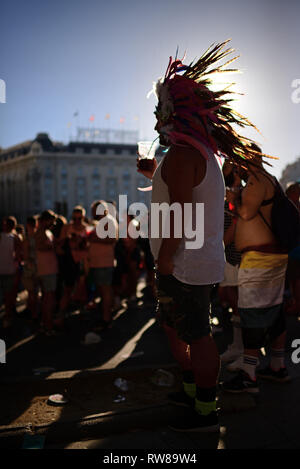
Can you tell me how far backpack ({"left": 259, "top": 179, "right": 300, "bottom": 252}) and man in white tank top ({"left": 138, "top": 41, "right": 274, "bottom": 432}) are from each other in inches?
32.2

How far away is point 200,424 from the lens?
2.94 meters

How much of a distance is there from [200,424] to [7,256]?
4758 mm

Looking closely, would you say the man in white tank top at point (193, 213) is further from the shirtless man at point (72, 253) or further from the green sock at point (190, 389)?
the shirtless man at point (72, 253)

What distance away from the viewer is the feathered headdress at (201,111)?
2990 mm

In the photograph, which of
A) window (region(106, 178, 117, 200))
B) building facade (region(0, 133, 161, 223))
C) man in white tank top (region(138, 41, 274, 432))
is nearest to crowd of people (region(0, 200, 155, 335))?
man in white tank top (region(138, 41, 274, 432))

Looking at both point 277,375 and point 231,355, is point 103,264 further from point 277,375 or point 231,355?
point 277,375

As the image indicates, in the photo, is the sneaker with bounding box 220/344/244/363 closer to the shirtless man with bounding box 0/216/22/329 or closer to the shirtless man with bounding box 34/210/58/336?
the shirtless man with bounding box 34/210/58/336

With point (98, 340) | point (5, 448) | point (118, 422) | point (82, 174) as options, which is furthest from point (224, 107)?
point (82, 174)

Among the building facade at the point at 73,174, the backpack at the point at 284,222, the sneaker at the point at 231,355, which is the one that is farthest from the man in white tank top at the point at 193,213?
the building facade at the point at 73,174

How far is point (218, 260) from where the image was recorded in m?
3.02

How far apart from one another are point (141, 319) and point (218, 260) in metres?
4.46

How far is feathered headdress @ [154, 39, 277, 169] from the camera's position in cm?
299
